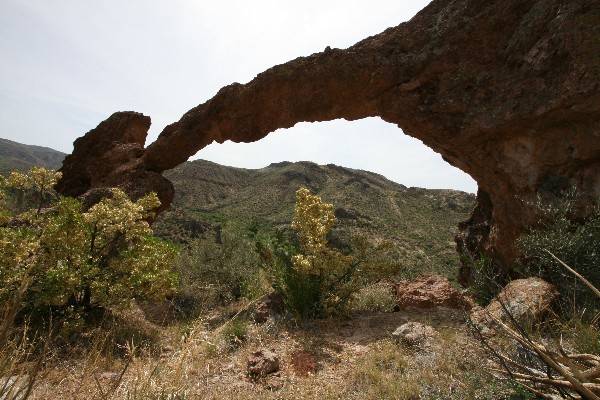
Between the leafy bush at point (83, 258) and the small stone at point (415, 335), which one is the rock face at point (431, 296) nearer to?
the small stone at point (415, 335)

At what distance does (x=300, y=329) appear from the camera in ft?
21.3

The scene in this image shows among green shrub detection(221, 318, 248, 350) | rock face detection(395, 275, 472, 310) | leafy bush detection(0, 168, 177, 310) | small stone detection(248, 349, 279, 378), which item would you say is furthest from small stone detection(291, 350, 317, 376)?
rock face detection(395, 275, 472, 310)

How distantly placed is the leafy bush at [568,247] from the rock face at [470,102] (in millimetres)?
471

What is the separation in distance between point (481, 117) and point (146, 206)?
21.9ft

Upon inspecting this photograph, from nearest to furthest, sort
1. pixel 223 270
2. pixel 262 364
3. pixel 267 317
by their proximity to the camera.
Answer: pixel 262 364, pixel 267 317, pixel 223 270

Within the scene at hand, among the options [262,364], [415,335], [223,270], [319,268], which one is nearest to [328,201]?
[223,270]

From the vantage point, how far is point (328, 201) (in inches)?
1410

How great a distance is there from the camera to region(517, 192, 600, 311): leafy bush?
18.0 ft

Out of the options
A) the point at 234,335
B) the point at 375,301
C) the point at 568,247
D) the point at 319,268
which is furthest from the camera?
the point at 375,301

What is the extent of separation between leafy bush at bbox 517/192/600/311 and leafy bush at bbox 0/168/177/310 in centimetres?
602

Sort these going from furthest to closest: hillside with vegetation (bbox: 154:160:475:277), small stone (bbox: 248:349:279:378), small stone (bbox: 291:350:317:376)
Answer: hillside with vegetation (bbox: 154:160:475:277), small stone (bbox: 291:350:317:376), small stone (bbox: 248:349:279:378)

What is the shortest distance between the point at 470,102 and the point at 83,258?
25.2 feet

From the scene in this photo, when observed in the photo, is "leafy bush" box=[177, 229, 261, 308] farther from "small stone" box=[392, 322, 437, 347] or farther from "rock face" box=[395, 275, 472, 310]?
"small stone" box=[392, 322, 437, 347]

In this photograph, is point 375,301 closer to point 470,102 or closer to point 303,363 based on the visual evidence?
point 303,363
